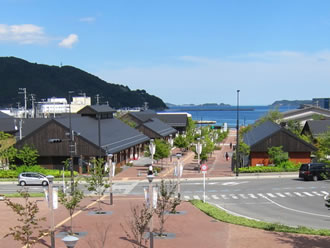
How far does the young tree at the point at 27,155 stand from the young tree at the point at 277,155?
28456 mm

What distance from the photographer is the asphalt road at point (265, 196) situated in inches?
989

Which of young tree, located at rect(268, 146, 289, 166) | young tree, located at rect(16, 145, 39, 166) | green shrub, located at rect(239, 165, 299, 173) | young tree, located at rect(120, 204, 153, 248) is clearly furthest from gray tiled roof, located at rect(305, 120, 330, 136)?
young tree, located at rect(120, 204, 153, 248)

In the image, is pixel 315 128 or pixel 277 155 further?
pixel 315 128

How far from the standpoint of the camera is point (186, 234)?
19.9m

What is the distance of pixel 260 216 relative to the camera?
25.2 metres

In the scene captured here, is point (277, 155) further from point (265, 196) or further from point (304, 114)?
point (304, 114)

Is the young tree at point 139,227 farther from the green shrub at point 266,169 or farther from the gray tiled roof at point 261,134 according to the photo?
the gray tiled roof at point 261,134

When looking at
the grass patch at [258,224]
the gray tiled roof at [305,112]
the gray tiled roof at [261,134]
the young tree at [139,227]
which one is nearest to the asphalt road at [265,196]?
the grass patch at [258,224]

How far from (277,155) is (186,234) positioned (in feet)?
102

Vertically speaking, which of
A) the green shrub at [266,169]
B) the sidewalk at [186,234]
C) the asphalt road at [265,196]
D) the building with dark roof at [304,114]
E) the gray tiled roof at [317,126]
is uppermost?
the building with dark roof at [304,114]

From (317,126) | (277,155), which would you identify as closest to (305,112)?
(317,126)

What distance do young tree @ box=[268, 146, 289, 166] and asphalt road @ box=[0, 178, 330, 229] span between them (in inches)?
254

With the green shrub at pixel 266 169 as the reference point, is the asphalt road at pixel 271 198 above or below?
below

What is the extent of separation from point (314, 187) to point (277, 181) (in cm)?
505
